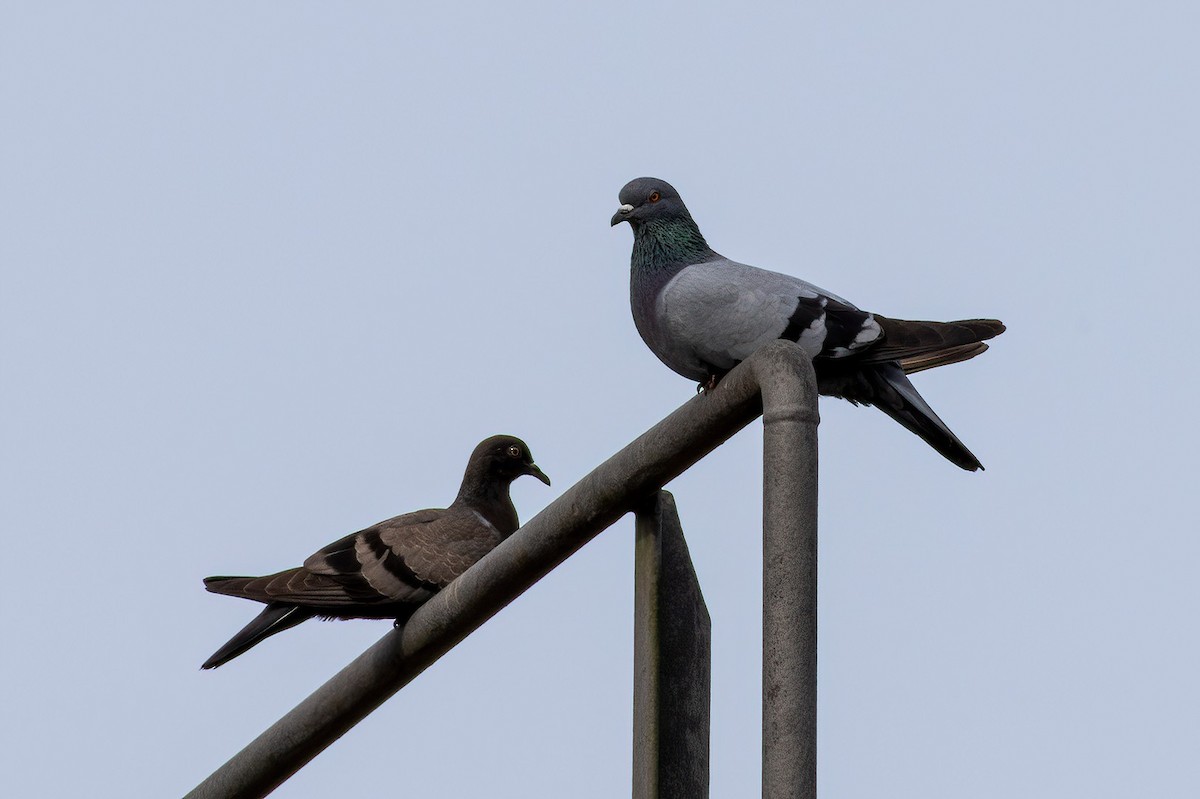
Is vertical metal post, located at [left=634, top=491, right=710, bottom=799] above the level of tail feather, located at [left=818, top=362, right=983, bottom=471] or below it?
below

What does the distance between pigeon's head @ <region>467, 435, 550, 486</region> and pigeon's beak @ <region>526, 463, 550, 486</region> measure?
16 mm

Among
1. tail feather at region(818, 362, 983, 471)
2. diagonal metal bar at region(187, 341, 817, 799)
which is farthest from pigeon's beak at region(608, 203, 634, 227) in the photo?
diagonal metal bar at region(187, 341, 817, 799)

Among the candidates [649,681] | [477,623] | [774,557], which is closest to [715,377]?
[477,623]

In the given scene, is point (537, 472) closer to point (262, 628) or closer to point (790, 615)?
point (262, 628)

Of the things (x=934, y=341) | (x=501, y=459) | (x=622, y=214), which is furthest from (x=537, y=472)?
(x=934, y=341)

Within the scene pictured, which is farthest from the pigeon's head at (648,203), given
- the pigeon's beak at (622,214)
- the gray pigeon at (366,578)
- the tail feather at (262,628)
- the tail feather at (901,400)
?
the tail feather at (262,628)

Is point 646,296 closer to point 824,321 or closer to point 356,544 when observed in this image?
point 824,321

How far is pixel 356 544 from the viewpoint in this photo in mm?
7289

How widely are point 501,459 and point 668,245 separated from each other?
1.55 meters

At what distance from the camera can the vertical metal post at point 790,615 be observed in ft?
12.5

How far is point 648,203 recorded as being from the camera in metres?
7.29

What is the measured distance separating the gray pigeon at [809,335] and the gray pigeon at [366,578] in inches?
49.1

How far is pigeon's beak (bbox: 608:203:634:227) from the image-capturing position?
7336mm

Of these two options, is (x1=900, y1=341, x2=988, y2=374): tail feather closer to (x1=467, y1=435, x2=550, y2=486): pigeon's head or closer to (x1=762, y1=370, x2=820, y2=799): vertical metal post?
(x1=467, y1=435, x2=550, y2=486): pigeon's head
